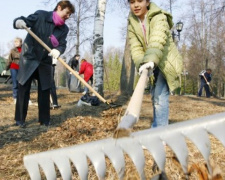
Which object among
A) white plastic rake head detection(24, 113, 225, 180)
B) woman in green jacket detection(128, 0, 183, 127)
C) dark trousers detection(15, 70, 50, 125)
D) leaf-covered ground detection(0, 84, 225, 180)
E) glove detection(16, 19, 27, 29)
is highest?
glove detection(16, 19, 27, 29)

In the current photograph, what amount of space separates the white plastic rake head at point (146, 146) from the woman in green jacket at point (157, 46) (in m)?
1.44

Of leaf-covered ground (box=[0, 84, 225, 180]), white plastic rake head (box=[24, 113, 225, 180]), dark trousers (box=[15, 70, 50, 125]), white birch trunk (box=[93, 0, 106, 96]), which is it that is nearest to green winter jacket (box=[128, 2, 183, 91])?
leaf-covered ground (box=[0, 84, 225, 180])

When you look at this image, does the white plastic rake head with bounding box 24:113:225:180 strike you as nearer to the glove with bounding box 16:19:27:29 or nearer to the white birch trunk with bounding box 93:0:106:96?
the glove with bounding box 16:19:27:29

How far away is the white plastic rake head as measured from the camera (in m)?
1.02

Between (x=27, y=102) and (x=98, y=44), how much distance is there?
169 inches

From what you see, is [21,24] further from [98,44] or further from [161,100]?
[98,44]

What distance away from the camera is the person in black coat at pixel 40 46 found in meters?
4.58

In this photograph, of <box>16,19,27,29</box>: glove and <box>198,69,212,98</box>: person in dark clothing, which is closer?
<box>16,19,27,29</box>: glove

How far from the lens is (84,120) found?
478 cm

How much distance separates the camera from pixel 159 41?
105 inches

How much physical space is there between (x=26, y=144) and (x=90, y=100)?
4.08 meters

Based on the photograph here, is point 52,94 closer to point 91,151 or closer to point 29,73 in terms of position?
point 29,73

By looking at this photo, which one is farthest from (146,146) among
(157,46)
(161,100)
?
(161,100)

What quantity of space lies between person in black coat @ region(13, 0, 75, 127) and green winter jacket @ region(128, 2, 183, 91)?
176cm
